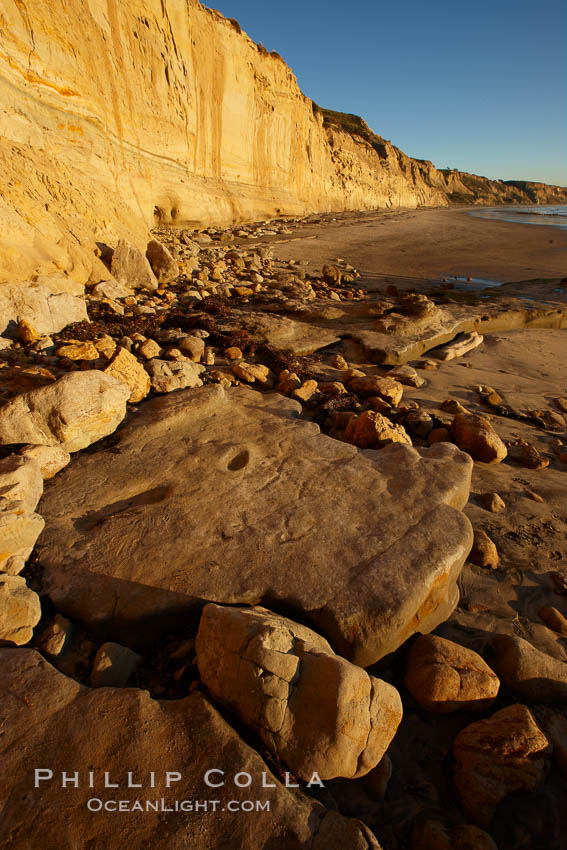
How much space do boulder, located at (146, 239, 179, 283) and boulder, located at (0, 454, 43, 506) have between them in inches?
232

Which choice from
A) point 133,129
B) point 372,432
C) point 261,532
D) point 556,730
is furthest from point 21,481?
point 133,129

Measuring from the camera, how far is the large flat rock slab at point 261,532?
1.94 metres

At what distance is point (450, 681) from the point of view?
175 centimetres

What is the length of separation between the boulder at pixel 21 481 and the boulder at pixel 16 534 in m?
0.04

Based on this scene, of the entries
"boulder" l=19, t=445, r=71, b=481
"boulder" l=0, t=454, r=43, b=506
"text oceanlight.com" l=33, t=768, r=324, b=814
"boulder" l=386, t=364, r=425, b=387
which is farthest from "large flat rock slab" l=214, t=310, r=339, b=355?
"text oceanlight.com" l=33, t=768, r=324, b=814

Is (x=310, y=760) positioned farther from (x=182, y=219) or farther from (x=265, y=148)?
(x=265, y=148)

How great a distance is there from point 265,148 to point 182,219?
917 cm

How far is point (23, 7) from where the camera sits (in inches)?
293

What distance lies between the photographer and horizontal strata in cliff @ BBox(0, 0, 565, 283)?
579 centimetres

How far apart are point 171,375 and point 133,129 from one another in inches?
467

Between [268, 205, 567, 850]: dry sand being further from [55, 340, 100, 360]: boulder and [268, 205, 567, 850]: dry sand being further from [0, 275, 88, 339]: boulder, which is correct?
[0, 275, 88, 339]: boulder

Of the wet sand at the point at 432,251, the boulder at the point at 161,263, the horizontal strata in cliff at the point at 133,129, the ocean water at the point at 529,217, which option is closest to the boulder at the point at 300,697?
the horizontal strata in cliff at the point at 133,129

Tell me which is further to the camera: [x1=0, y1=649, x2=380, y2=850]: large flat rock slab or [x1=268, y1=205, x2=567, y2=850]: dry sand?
[x1=268, y1=205, x2=567, y2=850]: dry sand

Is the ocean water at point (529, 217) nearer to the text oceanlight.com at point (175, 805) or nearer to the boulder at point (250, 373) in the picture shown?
the boulder at point (250, 373)
